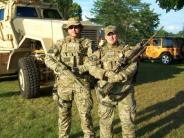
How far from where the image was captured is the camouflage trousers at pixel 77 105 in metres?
6.16

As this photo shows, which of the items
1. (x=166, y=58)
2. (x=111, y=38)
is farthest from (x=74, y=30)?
(x=166, y=58)

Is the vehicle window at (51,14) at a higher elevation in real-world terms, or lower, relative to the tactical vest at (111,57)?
higher

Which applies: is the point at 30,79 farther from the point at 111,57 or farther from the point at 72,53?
the point at 111,57

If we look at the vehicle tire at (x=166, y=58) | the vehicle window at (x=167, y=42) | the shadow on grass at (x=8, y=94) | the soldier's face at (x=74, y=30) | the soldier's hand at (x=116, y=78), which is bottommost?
the vehicle tire at (x=166, y=58)

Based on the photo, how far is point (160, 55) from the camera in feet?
79.5

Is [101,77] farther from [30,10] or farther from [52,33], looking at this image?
[30,10]

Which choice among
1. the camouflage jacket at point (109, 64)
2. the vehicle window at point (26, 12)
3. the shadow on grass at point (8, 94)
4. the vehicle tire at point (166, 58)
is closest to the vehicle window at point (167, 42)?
the vehicle tire at point (166, 58)

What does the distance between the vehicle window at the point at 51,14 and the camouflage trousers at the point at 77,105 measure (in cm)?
655

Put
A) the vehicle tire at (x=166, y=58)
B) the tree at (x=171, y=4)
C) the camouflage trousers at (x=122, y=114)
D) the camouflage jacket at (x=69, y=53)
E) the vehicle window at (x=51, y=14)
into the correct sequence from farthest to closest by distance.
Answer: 1. the tree at (x=171, y=4)
2. the vehicle tire at (x=166, y=58)
3. the vehicle window at (x=51, y=14)
4. the camouflage jacket at (x=69, y=53)
5. the camouflage trousers at (x=122, y=114)

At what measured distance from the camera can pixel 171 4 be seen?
24375mm

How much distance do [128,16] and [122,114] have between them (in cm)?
4818

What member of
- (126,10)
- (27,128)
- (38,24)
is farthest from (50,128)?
(126,10)

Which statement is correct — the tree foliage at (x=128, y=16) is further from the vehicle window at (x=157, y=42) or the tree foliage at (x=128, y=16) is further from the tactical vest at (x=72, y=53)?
the tactical vest at (x=72, y=53)

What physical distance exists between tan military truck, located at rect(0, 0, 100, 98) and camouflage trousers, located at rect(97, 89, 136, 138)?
4.59 m
